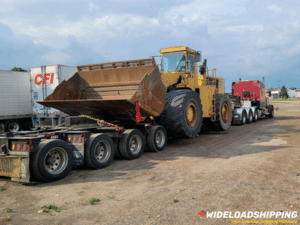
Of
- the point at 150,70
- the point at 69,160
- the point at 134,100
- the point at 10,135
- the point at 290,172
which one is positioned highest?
the point at 150,70

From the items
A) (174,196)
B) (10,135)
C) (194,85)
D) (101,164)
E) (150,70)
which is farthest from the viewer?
(194,85)

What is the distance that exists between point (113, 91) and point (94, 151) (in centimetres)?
273

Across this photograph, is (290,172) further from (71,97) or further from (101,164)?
(71,97)

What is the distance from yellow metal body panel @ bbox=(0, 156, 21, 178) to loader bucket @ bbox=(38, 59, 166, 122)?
8.84 ft

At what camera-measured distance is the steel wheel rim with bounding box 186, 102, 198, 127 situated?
997 cm

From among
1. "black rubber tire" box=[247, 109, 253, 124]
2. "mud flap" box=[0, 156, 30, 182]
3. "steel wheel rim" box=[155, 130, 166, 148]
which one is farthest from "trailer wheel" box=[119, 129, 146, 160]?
"black rubber tire" box=[247, 109, 253, 124]

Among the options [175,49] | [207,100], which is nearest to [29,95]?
[175,49]

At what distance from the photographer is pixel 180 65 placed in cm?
1138

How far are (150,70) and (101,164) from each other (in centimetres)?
323

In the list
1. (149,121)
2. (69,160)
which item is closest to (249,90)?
(149,121)

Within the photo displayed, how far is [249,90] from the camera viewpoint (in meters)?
23.5

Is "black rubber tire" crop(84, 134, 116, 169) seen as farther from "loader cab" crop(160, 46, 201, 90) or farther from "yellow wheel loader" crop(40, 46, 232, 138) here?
"loader cab" crop(160, 46, 201, 90)

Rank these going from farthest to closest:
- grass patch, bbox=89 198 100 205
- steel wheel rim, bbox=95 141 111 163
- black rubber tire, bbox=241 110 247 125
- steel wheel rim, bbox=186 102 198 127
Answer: black rubber tire, bbox=241 110 247 125 → steel wheel rim, bbox=186 102 198 127 → steel wheel rim, bbox=95 141 111 163 → grass patch, bbox=89 198 100 205

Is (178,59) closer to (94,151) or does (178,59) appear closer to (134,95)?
(134,95)
